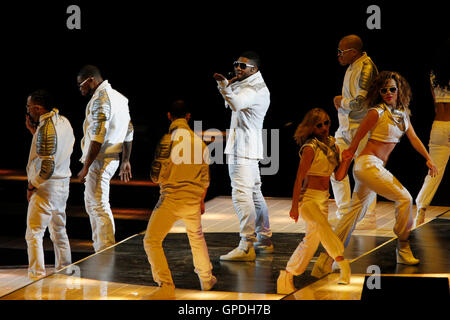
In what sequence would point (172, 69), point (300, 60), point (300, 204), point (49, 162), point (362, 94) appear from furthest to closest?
point (172, 69) → point (300, 60) → point (362, 94) → point (49, 162) → point (300, 204)

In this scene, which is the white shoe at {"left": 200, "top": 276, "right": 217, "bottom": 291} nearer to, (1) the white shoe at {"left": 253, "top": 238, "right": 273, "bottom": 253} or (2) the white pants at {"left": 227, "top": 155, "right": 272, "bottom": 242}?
(2) the white pants at {"left": 227, "top": 155, "right": 272, "bottom": 242}

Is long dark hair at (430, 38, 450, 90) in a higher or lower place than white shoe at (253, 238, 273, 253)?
higher

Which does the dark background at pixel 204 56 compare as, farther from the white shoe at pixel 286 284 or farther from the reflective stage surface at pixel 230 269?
the white shoe at pixel 286 284

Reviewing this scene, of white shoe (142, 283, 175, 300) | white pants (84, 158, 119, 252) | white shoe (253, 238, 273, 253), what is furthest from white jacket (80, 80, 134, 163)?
white shoe (142, 283, 175, 300)

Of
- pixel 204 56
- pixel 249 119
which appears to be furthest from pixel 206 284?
pixel 204 56

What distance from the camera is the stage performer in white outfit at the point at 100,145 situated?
23.9ft

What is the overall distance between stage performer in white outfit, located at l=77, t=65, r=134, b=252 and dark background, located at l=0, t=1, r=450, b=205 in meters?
2.98

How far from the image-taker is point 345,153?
6.00 meters

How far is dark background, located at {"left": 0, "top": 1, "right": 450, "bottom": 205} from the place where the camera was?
10344 mm

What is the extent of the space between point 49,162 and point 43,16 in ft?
16.6

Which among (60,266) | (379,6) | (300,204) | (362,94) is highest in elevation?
(379,6)

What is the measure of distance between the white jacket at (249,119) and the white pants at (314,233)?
113 centimetres
